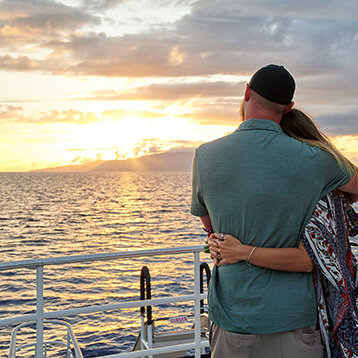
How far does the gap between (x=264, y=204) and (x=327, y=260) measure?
0.27 meters

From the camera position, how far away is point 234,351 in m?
1.35

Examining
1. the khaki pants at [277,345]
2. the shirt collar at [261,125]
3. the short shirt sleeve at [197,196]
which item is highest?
the shirt collar at [261,125]

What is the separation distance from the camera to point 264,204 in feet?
4.22

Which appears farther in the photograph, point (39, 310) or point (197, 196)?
point (39, 310)

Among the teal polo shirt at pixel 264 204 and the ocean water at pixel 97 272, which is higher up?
the teal polo shirt at pixel 264 204

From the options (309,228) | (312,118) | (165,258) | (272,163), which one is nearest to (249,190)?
(272,163)

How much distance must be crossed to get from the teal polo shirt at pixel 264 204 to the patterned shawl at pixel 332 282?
0.03 metres

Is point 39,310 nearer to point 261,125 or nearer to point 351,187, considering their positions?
point 261,125

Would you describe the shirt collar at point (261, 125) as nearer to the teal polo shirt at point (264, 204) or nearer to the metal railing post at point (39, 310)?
the teal polo shirt at point (264, 204)

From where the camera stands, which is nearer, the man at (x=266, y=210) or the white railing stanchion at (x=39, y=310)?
the man at (x=266, y=210)

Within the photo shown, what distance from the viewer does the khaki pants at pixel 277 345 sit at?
1327 millimetres

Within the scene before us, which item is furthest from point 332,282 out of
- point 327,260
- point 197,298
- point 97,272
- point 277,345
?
point 97,272

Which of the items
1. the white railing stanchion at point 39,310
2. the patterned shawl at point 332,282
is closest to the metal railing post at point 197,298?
the white railing stanchion at point 39,310

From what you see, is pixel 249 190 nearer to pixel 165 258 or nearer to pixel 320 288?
pixel 320 288
